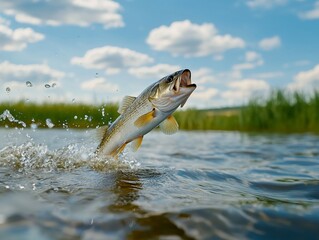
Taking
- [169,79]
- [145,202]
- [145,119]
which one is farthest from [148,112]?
[145,202]

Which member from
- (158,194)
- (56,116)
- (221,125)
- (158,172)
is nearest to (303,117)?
(221,125)

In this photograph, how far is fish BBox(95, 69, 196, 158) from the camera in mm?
4207

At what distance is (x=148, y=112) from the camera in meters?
4.50

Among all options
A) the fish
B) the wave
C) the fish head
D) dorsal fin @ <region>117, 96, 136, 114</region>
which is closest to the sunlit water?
the wave

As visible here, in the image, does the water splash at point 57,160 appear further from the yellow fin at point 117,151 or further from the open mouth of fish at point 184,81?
the open mouth of fish at point 184,81

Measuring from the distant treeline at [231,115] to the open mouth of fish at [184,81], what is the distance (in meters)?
11.7

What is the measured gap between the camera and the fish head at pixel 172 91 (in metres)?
4.14

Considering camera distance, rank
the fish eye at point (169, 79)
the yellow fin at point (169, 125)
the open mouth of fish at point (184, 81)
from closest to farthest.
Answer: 1. the open mouth of fish at point (184, 81)
2. the fish eye at point (169, 79)
3. the yellow fin at point (169, 125)

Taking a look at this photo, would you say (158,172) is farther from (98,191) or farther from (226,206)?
(226,206)

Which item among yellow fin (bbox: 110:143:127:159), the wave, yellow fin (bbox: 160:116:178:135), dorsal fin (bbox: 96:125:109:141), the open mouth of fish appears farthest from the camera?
the wave

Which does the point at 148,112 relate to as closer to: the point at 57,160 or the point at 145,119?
the point at 145,119

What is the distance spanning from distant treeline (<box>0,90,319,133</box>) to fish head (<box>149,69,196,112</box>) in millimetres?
11447

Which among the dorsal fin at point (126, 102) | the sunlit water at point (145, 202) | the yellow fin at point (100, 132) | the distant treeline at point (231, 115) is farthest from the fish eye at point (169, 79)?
the distant treeline at point (231, 115)

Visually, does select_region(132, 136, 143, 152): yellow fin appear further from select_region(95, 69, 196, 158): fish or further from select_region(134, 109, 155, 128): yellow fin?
select_region(134, 109, 155, 128): yellow fin
